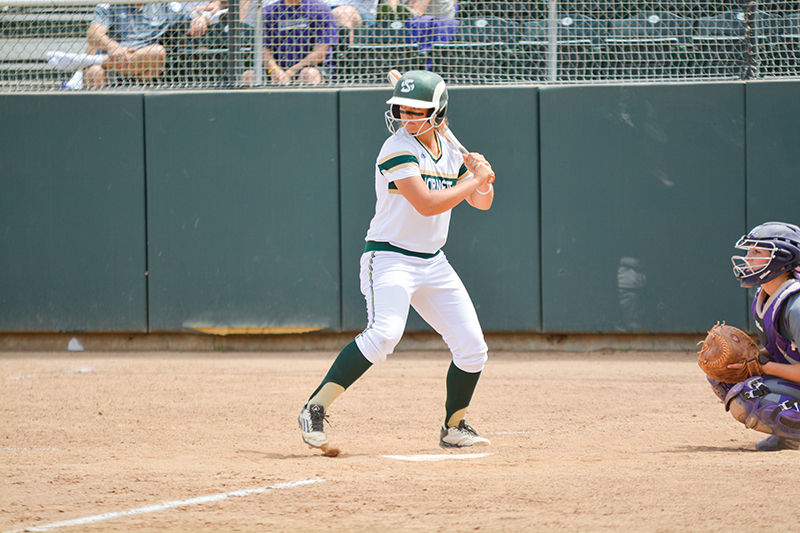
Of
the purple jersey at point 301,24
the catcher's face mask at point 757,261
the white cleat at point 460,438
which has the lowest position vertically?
the white cleat at point 460,438

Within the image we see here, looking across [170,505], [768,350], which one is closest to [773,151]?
[768,350]

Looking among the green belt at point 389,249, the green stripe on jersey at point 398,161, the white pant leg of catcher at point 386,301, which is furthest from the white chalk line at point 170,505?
the green stripe on jersey at point 398,161

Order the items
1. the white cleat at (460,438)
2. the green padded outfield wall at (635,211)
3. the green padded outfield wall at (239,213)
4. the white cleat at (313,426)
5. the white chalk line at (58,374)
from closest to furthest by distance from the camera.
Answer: the white cleat at (313,426), the white cleat at (460,438), the white chalk line at (58,374), the green padded outfield wall at (635,211), the green padded outfield wall at (239,213)

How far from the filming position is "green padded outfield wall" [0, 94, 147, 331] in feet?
30.1

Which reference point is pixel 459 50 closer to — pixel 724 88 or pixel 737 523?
pixel 724 88

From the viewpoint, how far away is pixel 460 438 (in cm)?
509

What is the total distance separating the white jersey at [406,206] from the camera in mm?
4770

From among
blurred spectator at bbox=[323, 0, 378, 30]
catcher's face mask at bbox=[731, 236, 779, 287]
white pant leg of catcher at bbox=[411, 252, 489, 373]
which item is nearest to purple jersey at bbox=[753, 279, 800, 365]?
catcher's face mask at bbox=[731, 236, 779, 287]

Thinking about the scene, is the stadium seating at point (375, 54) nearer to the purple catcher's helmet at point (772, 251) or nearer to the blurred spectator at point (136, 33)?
the blurred spectator at point (136, 33)

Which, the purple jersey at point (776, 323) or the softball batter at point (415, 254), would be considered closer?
the purple jersey at point (776, 323)

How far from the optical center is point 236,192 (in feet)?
29.9

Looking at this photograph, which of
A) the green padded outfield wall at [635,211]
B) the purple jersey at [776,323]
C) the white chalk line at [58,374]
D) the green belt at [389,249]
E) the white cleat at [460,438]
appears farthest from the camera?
the green padded outfield wall at [635,211]

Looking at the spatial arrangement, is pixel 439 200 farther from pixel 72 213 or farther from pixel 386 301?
pixel 72 213

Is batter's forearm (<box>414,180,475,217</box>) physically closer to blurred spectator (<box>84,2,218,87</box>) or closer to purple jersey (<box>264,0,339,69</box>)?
purple jersey (<box>264,0,339,69</box>)
